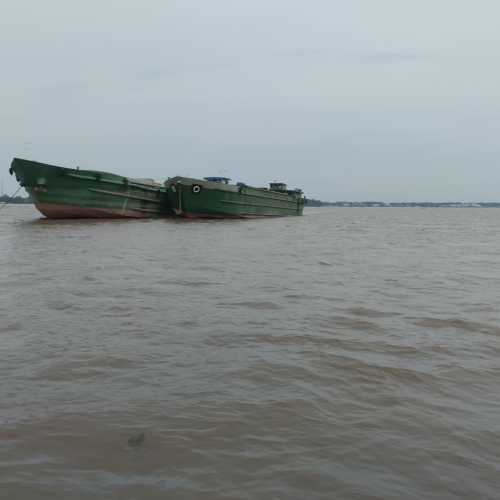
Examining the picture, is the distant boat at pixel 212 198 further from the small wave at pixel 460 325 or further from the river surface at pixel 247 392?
the small wave at pixel 460 325

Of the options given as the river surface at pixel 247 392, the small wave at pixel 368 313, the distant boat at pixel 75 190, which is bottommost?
the river surface at pixel 247 392

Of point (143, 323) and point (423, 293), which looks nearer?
point (143, 323)

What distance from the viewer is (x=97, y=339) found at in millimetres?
5012

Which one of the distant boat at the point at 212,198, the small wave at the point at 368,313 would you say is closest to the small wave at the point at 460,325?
the small wave at the point at 368,313

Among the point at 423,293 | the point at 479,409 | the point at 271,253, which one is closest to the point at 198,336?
the point at 479,409

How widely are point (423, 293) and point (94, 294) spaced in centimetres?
550

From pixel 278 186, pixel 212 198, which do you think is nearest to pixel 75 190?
pixel 212 198

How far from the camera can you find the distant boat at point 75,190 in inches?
1045

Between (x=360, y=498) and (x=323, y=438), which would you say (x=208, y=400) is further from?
(x=360, y=498)

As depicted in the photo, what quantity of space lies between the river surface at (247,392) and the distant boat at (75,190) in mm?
20421

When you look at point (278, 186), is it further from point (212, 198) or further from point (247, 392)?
point (247, 392)

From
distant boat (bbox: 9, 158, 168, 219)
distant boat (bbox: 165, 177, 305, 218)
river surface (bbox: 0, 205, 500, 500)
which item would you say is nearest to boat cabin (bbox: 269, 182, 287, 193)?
distant boat (bbox: 165, 177, 305, 218)

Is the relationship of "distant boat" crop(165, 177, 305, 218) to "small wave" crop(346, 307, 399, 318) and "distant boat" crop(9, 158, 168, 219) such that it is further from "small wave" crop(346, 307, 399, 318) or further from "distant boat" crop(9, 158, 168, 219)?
"small wave" crop(346, 307, 399, 318)

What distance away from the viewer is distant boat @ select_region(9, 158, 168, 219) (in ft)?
87.0
